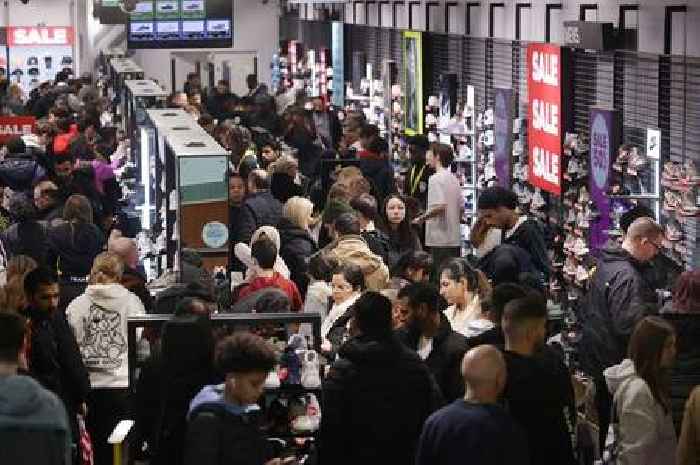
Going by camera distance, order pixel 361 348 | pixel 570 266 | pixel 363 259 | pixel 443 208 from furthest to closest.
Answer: pixel 443 208 → pixel 570 266 → pixel 363 259 → pixel 361 348

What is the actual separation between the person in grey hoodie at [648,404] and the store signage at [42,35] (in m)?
29.5

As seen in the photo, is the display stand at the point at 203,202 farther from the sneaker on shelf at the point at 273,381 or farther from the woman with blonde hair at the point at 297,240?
the sneaker on shelf at the point at 273,381

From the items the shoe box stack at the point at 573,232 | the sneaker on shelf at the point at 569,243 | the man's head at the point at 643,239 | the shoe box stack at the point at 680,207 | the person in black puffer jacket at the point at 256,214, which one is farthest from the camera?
the person in black puffer jacket at the point at 256,214

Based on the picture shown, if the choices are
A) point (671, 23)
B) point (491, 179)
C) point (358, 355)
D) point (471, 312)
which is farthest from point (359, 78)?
point (358, 355)

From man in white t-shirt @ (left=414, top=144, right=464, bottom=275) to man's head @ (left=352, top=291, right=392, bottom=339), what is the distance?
727 cm

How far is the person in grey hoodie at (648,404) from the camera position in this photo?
733 centimetres

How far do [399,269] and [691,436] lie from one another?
380cm

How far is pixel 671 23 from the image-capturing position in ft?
37.4

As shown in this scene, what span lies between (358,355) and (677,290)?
6.55 feet

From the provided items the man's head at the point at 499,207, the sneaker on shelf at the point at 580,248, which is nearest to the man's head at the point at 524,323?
the man's head at the point at 499,207

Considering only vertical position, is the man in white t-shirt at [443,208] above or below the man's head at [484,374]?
below

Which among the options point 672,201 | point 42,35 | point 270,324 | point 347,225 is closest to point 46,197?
point 347,225

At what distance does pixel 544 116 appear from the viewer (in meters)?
14.1

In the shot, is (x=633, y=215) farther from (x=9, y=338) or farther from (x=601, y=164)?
(x=9, y=338)
